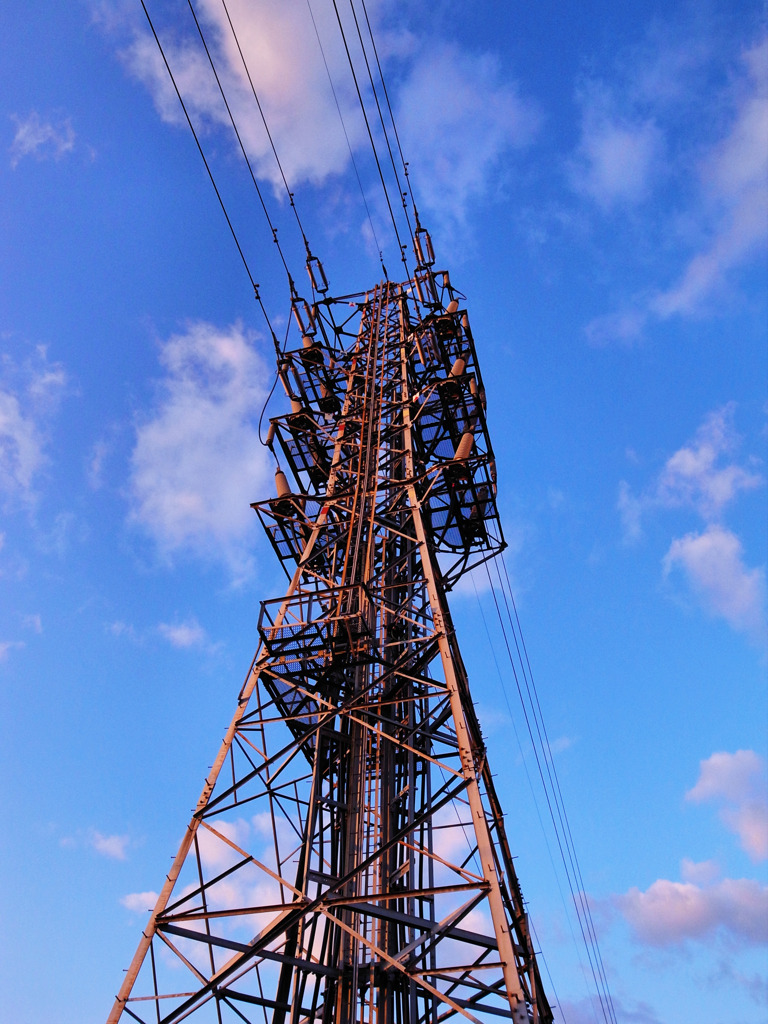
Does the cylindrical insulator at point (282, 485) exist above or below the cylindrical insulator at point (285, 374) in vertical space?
below

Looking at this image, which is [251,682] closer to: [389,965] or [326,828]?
[326,828]

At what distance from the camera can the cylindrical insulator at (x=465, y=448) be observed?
18141 mm

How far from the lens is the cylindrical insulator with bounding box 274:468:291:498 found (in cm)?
1825

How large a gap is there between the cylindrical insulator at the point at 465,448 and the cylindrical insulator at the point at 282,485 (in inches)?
160

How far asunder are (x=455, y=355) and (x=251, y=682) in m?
13.5

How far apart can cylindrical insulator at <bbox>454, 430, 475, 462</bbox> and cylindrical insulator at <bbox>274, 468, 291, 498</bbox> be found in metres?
4.07

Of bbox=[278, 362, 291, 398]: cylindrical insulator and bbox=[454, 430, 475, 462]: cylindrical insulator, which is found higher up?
bbox=[278, 362, 291, 398]: cylindrical insulator

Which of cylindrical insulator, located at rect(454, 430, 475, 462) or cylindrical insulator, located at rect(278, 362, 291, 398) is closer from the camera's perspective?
cylindrical insulator, located at rect(454, 430, 475, 462)

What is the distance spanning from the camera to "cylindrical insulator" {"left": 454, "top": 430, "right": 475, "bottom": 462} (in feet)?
59.5

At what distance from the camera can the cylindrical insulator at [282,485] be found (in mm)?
18250

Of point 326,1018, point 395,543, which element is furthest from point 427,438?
point 326,1018

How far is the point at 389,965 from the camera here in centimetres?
1148

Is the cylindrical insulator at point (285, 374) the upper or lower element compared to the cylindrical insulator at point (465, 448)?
upper

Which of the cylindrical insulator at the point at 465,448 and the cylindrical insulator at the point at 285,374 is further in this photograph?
the cylindrical insulator at the point at 285,374
